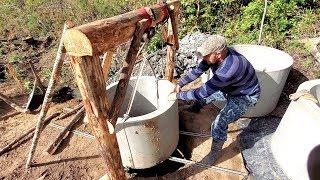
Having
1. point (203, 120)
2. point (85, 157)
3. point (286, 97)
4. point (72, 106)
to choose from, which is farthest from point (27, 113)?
point (286, 97)

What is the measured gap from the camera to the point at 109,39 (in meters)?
2.79

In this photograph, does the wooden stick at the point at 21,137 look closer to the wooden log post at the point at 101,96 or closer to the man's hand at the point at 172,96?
the wooden log post at the point at 101,96

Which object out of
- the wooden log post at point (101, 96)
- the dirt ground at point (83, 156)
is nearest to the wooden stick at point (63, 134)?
the dirt ground at point (83, 156)

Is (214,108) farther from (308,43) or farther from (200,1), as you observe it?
(200,1)

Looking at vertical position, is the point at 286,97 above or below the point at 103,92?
below

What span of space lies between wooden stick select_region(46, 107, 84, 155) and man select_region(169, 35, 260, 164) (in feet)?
6.31

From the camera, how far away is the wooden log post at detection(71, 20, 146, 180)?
2.60 meters

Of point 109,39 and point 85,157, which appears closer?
point 109,39

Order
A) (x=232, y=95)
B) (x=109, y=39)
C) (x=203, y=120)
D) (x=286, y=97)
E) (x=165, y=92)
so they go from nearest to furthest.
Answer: (x=109, y=39), (x=232, y=95), (x=165, y=92), (x=203, y=120), (x=286, y=97)

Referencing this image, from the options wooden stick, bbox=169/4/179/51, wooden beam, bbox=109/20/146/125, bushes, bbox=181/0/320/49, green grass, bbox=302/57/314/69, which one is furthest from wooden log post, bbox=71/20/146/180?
bushes, bbox=181/0/320/49

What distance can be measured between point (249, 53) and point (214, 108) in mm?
1195

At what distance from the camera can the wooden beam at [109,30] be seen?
2523mm

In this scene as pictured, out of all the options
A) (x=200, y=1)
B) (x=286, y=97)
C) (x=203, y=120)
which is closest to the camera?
(x=203, y=120)

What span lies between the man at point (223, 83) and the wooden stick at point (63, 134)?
6.31 feet
